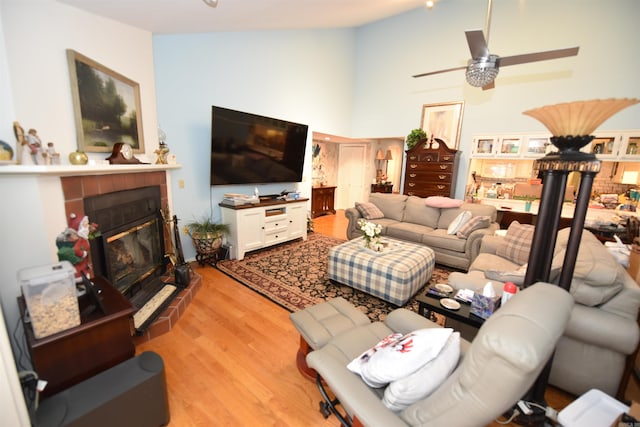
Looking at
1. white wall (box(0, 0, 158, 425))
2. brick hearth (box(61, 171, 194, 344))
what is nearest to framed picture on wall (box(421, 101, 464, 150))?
brick hearth (box(61, 171, 194, 344))

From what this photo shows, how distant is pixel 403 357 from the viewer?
106cm

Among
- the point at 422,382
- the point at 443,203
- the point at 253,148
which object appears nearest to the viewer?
the point at 422,382

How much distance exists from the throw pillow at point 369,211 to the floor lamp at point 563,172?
9.77ft

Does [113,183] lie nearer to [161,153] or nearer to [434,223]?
[161,153]

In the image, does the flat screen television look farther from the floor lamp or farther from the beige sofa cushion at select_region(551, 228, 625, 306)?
the beige sofa cushion at select_region(551, 228, 625, 306)

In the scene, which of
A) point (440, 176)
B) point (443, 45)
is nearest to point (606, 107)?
point (440, 176)

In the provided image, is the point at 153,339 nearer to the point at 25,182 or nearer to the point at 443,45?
the point at 25,182

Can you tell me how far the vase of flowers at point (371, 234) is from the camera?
2916 millimetres

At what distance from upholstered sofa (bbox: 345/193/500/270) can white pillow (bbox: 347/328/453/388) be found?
2729mm

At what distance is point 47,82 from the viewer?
5.33ft

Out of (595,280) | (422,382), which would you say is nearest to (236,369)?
(422,382)

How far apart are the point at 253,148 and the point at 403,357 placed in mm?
3479

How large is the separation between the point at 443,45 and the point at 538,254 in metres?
5.14

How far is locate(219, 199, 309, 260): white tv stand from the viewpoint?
3717mm
